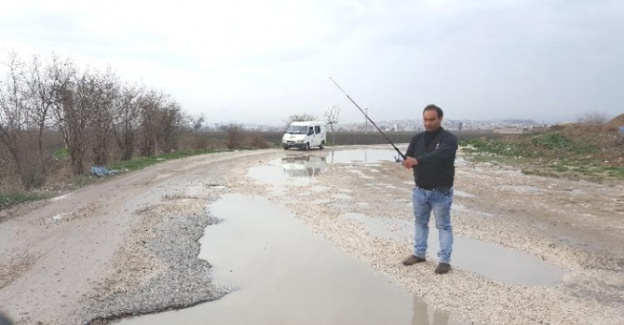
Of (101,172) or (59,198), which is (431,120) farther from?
(101,172)

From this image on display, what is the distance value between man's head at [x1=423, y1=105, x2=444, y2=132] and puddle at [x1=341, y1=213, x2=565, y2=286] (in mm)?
1931

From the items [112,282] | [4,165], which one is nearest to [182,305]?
[112,282]

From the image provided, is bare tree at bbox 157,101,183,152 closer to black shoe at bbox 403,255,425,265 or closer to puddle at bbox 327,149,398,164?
puddle at bbox 327,149,398,164

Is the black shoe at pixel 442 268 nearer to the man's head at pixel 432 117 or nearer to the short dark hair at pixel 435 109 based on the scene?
the man's head at pixel 432 117

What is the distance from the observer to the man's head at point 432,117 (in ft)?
19.2

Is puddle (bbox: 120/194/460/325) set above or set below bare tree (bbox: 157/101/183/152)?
below

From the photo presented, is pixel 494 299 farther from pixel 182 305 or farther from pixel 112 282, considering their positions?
pixel 112 282

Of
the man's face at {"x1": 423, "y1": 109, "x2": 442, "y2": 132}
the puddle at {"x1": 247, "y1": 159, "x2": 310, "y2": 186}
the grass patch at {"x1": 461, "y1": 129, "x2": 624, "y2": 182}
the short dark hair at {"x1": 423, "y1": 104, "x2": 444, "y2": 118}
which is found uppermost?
the short dark hair at {"x1": 423, "y1": 104, "x2": 444, "y2": 118}

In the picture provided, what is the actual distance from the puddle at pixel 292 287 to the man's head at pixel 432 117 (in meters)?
2.02

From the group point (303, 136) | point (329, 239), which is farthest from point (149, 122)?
point (329, 239)

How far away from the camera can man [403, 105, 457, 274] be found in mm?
5758

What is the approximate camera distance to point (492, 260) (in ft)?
21.6

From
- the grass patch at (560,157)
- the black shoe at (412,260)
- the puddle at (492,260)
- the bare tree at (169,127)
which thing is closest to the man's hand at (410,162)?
the black shoe at (412,260)

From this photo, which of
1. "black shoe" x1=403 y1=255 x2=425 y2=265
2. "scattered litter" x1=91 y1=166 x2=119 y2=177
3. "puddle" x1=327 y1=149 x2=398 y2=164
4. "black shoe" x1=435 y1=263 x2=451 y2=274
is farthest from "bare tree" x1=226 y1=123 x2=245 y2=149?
"black shoe" x1=435 y1=263 x2=451 y2=274
